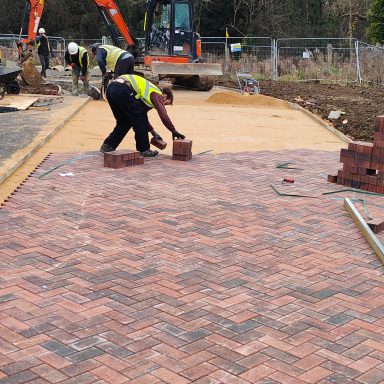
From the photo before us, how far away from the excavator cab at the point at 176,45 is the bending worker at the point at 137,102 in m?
12.1

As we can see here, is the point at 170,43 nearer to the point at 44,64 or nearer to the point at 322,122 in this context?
the point at 44,64

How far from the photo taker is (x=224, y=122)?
1575 cm

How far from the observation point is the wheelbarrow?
17094mm

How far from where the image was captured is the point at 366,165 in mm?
8641

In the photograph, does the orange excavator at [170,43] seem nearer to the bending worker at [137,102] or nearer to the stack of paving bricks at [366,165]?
the bending worker at [137,102]

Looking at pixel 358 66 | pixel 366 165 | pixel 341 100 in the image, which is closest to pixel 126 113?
pixel 366 165

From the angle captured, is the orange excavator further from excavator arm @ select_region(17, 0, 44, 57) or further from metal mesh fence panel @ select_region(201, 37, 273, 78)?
metal mesh fence panel @ select_region(201, 37, 273, 78)

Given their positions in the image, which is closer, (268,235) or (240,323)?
(240,323)

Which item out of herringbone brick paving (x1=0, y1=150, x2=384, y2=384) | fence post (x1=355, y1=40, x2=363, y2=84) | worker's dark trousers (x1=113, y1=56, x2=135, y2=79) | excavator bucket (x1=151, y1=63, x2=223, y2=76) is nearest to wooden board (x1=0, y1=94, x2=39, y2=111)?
worker's dark trousers (x1=113, y1=56, x2=135, y2=79)

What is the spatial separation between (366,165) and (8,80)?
1158cm

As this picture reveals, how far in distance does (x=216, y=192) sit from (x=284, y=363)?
446cm

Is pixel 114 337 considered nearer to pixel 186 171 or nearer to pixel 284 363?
pixel 284 363

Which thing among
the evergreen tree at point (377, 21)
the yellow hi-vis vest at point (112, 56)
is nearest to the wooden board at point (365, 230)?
the yellow hi-vis vest at point (112, 56)

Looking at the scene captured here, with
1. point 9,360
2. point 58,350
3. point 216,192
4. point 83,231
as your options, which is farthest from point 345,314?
point 216,192
